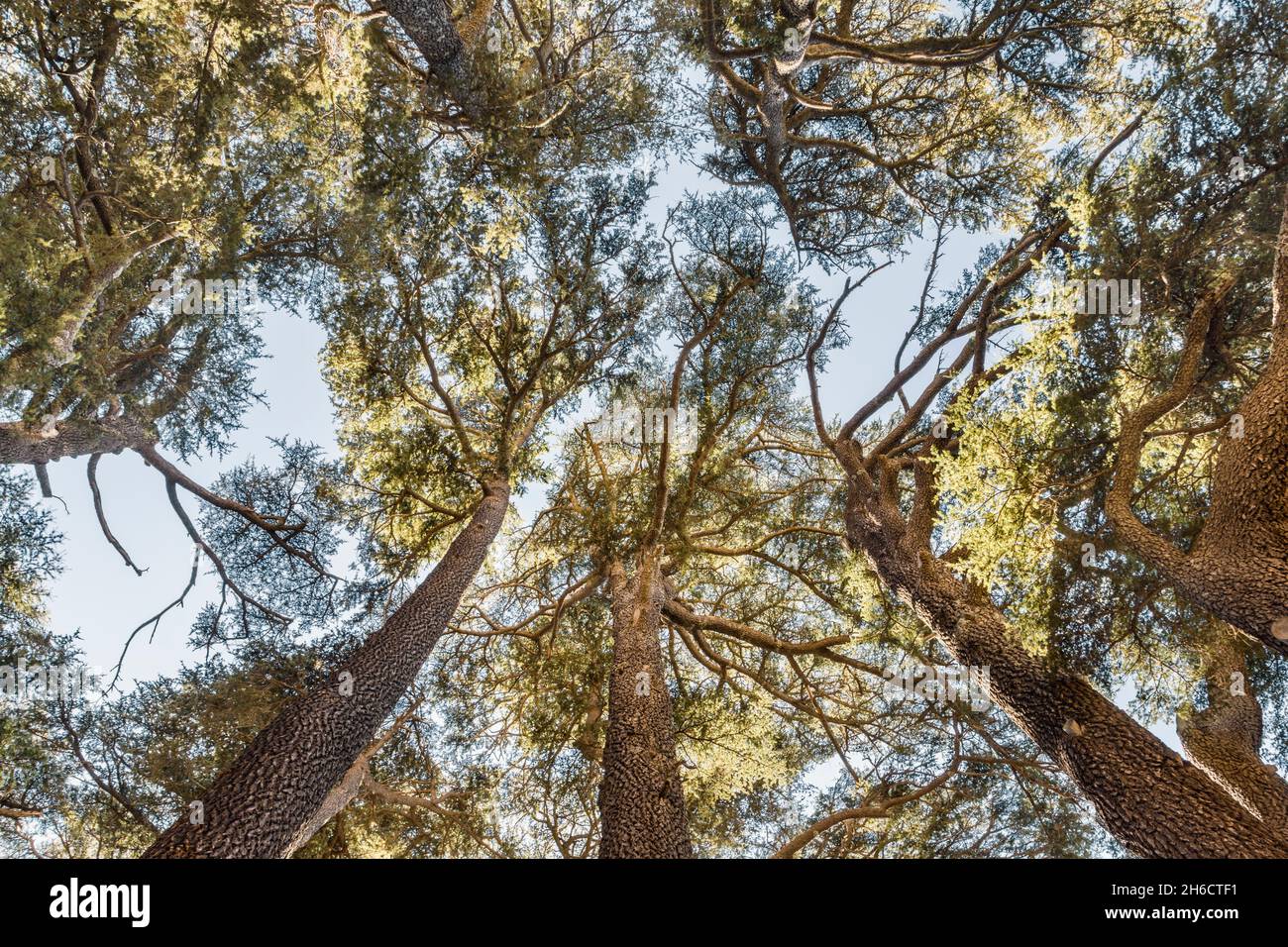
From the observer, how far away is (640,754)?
5508 mm

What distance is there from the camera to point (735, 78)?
785 cm

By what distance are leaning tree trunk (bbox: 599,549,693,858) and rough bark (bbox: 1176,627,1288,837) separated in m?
5.07

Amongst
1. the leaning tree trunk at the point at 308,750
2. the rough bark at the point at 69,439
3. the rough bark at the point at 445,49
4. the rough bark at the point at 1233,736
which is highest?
the rough bark at the point at 445,49

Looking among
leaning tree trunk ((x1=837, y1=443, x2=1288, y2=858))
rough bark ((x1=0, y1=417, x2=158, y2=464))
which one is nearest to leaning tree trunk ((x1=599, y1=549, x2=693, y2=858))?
leaning tree trunk ((x1=837, y1=443, x2=1288, y2=858))

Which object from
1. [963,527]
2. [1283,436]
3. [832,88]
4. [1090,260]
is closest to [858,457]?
[963,527]

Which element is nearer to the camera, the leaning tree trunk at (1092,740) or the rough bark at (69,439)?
the leaning tree trunk at (1092,740)

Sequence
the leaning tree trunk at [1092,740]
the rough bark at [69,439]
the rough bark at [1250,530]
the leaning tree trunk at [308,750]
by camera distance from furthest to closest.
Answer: the rough bark at [69,439] → the rough bark at [1250,530] → the leaning tree trunk at [308,750] → the leaning tree trunk at [1092,740]

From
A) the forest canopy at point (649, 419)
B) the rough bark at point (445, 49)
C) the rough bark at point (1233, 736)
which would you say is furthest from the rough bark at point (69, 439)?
the rough bark at point (1233, 736)

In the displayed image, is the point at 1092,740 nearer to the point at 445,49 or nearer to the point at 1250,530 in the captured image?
the point at 1250,530

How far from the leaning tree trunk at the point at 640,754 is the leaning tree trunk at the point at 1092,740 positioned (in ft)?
10.1

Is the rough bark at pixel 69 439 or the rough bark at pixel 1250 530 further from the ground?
the rough bark at pixel 69 439

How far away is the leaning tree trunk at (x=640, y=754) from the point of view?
471cm

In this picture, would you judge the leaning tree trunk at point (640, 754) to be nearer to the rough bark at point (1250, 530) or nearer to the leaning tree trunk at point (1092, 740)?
the leaning tree trunk at point (1092, 740)

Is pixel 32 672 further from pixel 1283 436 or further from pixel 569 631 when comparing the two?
pixel 1283 436
